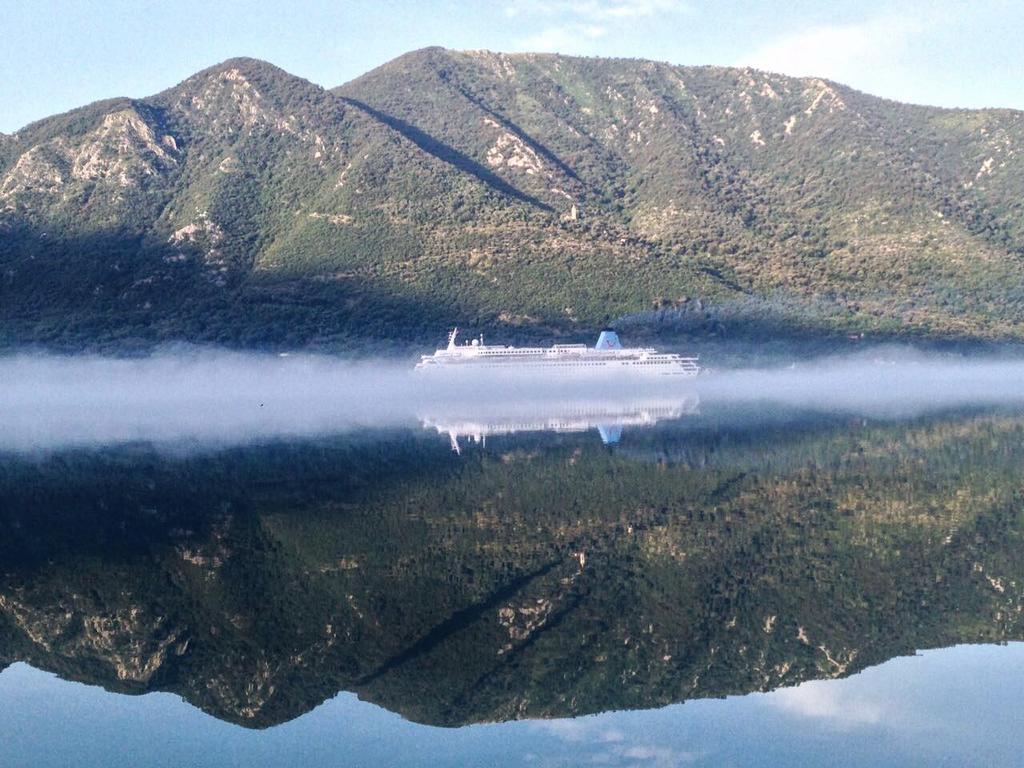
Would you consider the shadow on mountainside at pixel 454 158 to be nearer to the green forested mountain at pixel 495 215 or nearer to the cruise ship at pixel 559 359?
the green forested mountain at pixel 495 215

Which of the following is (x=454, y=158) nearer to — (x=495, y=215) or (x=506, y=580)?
(x=495, y=215)

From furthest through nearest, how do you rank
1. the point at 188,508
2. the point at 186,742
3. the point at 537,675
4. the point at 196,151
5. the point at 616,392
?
the point at 196,151 < the point at 616,392 < the point at 188,508 < the point at 537,675 < the point at 186,742

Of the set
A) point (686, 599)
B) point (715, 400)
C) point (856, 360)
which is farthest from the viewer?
point (856, 360)

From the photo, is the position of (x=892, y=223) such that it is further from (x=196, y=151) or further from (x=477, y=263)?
(x=196, y=151)

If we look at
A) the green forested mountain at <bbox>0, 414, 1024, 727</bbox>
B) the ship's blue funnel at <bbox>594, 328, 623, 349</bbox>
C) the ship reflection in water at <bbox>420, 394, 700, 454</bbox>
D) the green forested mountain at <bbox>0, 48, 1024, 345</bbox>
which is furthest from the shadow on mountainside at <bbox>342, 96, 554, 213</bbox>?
the green forested mountain at <bbox>0, 414, 1024, 727</bbox>

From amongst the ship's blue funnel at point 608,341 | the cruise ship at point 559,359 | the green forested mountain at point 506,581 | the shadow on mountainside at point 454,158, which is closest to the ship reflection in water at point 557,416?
the green forested mountain at point 506,581

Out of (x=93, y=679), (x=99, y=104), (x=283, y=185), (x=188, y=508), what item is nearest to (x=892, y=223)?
(x=283, y=185)
